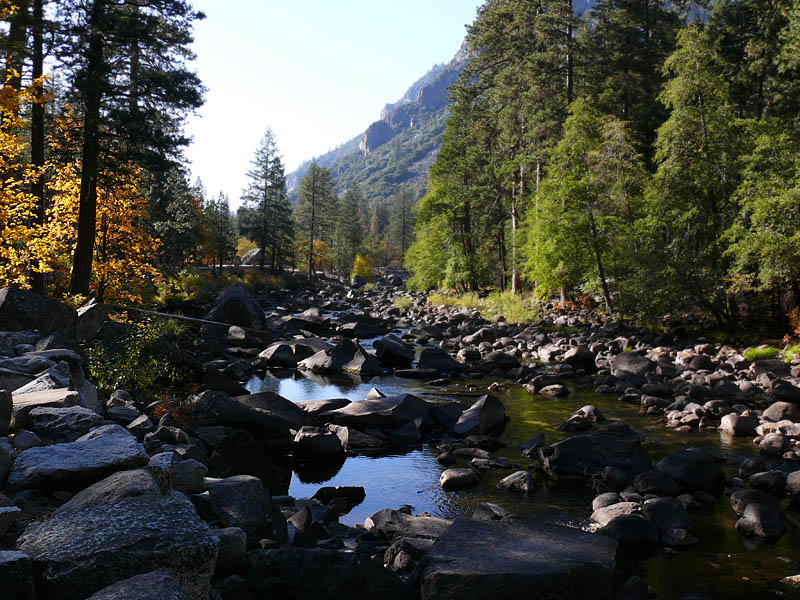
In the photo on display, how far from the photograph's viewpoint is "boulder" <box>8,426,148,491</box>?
4.86m

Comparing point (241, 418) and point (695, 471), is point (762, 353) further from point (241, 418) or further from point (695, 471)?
point (241, 418)

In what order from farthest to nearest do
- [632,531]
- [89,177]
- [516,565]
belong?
1. [89,177]
2. [632,531]
3. [516,565]

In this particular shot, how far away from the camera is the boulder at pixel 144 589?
3.19m

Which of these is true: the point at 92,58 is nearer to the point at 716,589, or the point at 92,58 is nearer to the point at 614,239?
the point at 716,589

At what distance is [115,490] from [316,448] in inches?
245

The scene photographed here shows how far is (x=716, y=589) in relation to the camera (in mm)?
6289

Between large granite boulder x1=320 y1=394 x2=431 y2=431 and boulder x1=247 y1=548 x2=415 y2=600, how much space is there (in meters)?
7.27

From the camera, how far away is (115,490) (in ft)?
14.8

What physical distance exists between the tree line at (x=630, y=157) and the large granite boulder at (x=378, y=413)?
1138 cm

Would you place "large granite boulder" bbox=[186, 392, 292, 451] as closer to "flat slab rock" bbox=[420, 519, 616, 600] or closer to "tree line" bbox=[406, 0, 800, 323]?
"flat slab rock" bbox=[420, 519, 616, 600]

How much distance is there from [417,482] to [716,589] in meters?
4.61

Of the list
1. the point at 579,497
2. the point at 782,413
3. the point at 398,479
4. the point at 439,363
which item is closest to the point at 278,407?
the point at 398,479

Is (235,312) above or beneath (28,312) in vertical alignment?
beneath

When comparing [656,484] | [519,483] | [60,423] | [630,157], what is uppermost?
[630,157]
